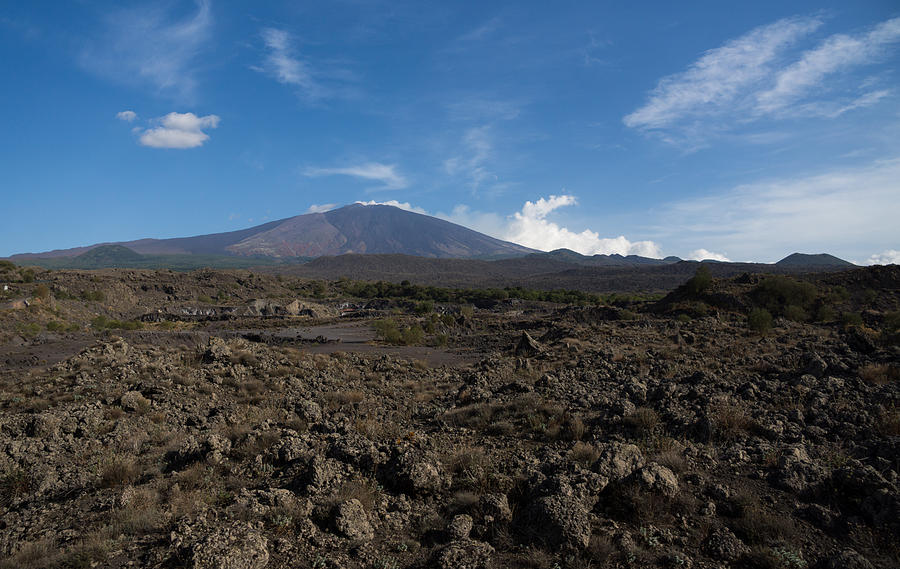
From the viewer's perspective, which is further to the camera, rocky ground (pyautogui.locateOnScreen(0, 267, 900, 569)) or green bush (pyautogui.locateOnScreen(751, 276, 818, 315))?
green bush (pyautogui.locateOnScreen(751, 276, 818, 315))

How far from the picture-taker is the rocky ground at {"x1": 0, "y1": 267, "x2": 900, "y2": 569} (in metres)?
3.88

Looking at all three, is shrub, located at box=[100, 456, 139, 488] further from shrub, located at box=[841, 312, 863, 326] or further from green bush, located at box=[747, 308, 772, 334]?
shrub, located at box=[841, 312, 863, 326]

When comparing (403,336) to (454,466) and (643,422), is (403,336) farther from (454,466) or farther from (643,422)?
(454,466)

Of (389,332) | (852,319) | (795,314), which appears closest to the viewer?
(852,319)

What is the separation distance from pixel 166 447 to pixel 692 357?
1478 cm

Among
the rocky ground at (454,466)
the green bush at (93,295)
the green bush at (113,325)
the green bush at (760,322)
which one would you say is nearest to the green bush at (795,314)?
the green bush at (760,322)

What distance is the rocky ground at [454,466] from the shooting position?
388 cm

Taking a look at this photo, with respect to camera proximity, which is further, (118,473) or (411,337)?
(411,337)

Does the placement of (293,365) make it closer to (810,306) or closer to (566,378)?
(566,378)

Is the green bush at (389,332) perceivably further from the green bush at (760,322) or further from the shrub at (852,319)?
the shrub at (852,319)

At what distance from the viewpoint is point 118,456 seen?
613 cm

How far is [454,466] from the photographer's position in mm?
5578

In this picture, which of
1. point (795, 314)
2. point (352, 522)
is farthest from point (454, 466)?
point (795, 314)

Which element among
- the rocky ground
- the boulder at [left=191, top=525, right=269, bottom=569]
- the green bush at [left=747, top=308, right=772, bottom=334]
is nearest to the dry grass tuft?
the rocky ground
